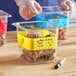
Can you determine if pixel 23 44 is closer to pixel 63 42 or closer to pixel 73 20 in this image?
pixel 63 42

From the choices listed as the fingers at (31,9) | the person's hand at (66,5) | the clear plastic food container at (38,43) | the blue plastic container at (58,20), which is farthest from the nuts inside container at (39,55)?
the person's hand at (66,5)

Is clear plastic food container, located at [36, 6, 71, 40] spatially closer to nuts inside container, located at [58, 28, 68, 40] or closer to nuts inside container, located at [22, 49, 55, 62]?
nuts inside container, located at [58, 28, 68, 40]

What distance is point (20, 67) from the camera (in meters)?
1.07

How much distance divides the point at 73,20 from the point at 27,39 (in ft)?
6.70

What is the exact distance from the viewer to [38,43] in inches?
42.6

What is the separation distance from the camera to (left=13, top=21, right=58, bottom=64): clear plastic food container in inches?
42.5

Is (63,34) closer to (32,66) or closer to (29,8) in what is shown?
(29,8)

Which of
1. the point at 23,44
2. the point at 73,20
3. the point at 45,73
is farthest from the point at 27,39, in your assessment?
the point at 73,20

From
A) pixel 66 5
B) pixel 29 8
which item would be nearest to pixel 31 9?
pixel 29 8

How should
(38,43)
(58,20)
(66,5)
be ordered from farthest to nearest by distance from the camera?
(66,5), (58,20), (38,43)

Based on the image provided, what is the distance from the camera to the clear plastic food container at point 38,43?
3.54 ft

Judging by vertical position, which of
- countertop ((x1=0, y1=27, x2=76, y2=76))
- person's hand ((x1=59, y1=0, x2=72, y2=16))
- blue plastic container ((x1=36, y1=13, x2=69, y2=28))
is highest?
person's hand ((x1=59, y1=0, x2=72, y2=16))

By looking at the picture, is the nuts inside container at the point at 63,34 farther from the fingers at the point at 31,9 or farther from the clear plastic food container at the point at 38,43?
the clear plastic food container at the point at 38,43

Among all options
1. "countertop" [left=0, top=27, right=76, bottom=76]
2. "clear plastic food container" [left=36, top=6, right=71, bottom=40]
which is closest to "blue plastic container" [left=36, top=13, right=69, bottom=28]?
"clear plastic food container" [left=36, top=6, right=71, bottom=40]
